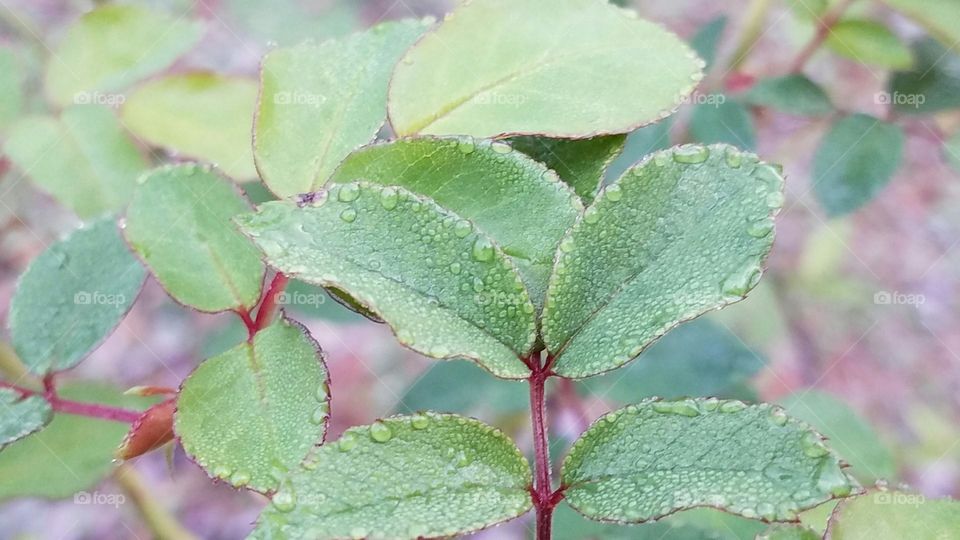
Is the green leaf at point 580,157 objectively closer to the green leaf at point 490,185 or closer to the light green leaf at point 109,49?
the green leaf at point 490,185

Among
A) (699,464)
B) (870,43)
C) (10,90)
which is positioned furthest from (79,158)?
(870,43)

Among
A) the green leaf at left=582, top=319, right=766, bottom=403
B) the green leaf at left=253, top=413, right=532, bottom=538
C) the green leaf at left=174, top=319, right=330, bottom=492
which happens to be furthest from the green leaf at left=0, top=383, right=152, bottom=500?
the green leaf at left=582, top=319, right=766, bottom=403

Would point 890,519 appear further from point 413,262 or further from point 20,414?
point 20,414

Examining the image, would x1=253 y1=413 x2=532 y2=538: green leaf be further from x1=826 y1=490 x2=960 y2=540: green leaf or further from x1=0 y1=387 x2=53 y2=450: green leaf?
x1=0 y1=387 x2=53 y2=450: green leaf

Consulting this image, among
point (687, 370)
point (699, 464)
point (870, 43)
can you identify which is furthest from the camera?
point (687, 370)

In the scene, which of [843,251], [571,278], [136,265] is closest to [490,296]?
[571,278]

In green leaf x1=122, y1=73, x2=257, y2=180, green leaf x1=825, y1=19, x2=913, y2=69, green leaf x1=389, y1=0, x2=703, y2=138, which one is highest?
green leaf x1=389, y1=0, x2=703, y2=138
